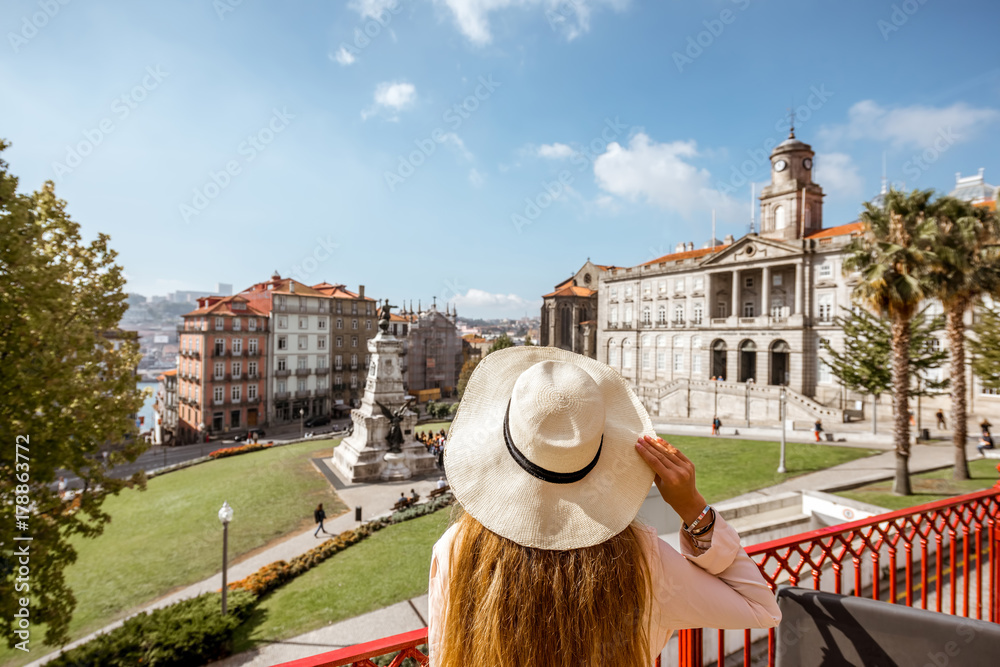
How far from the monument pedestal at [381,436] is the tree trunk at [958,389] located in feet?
70.1

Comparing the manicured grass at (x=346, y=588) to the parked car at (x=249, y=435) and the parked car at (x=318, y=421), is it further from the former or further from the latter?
the parked car at (x=318, y=421)

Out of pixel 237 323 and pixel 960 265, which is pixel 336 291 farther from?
pixel 960 265

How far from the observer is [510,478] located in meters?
1.60

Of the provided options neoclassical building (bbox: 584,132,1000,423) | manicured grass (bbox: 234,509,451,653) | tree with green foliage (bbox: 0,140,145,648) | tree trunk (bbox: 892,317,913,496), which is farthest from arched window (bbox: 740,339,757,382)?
tree with green foliage (bbox: 0,140,145,648)

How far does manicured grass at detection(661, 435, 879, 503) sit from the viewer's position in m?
17.0

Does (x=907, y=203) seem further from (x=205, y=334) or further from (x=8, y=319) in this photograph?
(x=205, y=334)

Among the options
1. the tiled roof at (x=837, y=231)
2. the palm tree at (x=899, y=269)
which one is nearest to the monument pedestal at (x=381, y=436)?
the palm tree at (x=899, y=269)

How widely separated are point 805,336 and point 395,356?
3169cm

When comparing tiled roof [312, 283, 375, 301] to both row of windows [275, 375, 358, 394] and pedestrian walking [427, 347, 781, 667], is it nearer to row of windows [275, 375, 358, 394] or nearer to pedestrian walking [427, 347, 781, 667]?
row of windows [275, 375, 358, 394]

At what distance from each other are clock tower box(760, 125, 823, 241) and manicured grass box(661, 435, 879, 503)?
90.4ft

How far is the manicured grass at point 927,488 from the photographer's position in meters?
13.3

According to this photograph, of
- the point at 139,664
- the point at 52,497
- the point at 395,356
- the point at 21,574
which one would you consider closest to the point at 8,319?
the point at 52,497

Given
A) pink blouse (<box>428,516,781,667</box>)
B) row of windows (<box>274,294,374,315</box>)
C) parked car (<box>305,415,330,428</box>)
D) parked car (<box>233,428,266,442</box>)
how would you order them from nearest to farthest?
pink blouse (<box>428,516,781,667</box>) < parked car (<box>233,428,266,442</box>) < parked car (<box>305,415,330,428</box>) < row of windows (<box>274,294,374,315</box>)

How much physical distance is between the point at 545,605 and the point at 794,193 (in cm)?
5194
